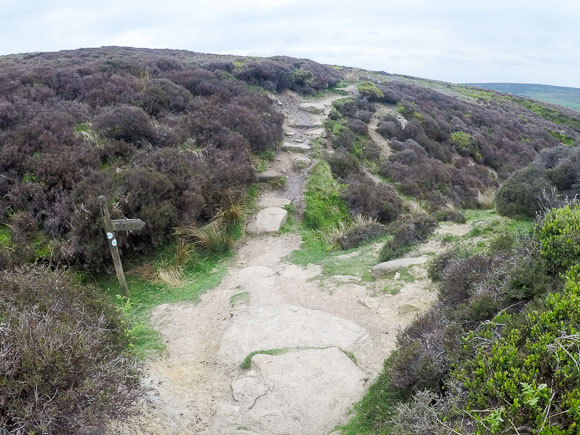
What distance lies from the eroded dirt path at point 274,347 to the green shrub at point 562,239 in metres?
2.33

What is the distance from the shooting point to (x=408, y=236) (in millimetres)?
8539

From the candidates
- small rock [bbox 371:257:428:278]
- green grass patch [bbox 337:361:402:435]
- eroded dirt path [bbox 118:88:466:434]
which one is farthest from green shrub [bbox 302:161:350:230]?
green grass patch [bbox 337:361:402:435]

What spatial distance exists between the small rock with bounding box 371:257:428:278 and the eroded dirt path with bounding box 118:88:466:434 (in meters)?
0.18

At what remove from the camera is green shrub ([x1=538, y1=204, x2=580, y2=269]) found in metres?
3.88

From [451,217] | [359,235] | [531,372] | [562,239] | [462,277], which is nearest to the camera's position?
[531,372]

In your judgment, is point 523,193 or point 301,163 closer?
point 523,193

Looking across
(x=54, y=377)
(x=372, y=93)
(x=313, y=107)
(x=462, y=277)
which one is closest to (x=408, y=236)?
(x=462, y=277)

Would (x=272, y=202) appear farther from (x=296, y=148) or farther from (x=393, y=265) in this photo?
(x=393, y=265)

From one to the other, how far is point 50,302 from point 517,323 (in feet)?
13.6

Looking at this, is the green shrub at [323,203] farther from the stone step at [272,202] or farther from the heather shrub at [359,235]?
the heather shrub at [359,235]

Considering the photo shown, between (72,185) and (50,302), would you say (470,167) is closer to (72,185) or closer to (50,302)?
(72,185)

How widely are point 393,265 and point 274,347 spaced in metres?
3.03

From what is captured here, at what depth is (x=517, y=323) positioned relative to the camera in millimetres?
3285

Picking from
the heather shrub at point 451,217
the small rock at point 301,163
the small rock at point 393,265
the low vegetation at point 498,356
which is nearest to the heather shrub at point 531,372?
the low vegetation at point 498,356
